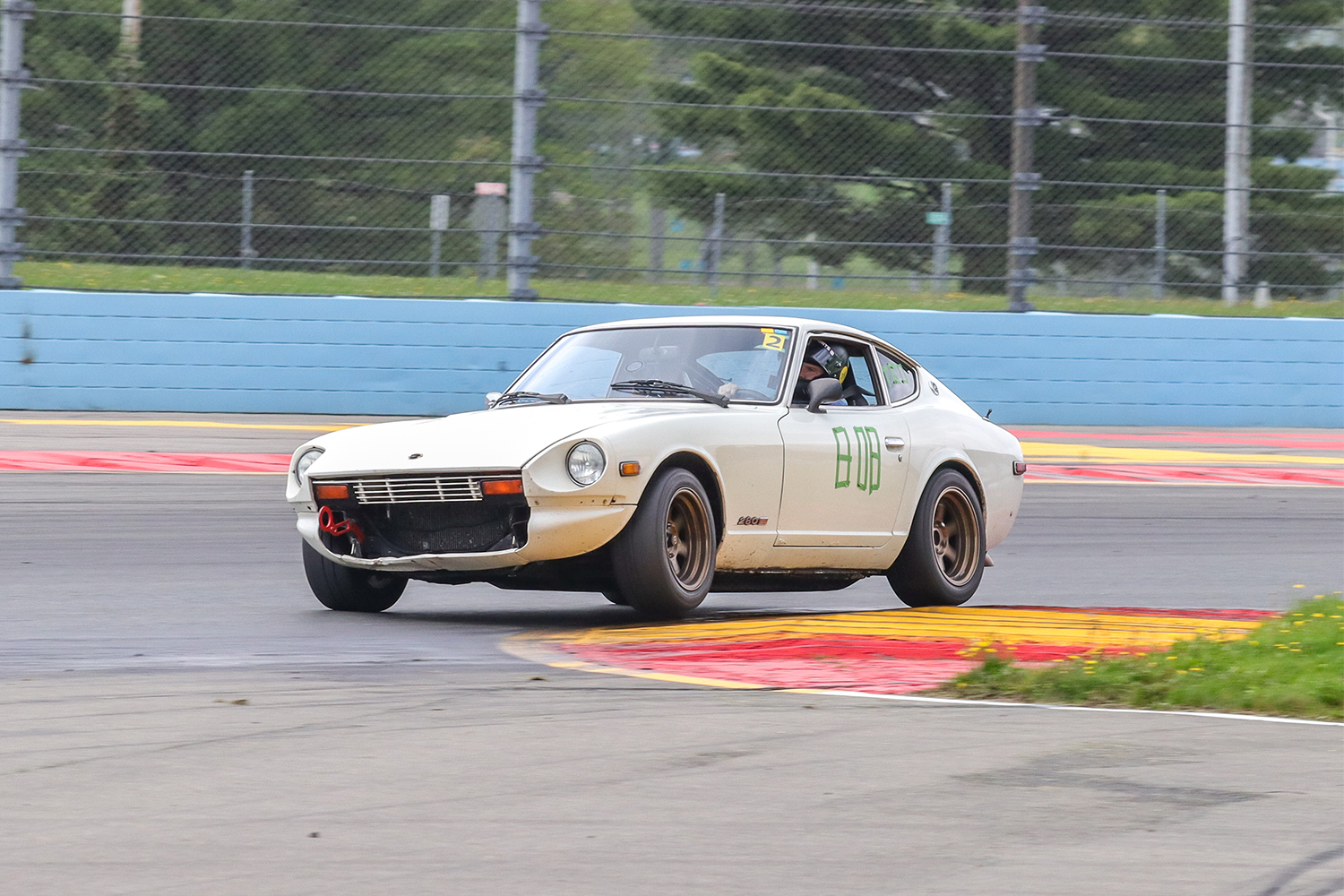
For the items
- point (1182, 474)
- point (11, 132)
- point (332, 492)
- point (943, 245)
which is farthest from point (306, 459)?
point (943, 245)

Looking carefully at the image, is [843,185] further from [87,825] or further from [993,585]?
[87,825]

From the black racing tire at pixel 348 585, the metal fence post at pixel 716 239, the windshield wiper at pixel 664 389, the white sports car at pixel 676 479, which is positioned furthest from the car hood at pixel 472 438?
the metal fence post at pixel 716 239

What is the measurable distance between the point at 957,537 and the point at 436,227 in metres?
8.63

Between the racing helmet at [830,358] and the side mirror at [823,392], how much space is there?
31cm

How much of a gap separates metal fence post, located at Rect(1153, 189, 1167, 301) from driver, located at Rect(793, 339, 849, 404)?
990 centimetres

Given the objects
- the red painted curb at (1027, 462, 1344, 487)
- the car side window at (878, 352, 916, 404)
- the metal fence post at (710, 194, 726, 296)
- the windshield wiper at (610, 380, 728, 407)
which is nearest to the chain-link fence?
the metal fence post at (710, 194, 726, 296)

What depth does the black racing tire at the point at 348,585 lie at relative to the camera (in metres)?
7.84

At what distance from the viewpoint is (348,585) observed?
7871 millimetres

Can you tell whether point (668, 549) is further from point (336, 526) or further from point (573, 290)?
point (573, 290)

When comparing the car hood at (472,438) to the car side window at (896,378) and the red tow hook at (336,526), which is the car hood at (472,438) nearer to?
the red tow hook at (336,526)

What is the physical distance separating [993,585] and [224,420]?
8.33m

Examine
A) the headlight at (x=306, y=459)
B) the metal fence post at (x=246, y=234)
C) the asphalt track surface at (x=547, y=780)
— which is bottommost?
the asphalt track surface at (x=547, y=780)

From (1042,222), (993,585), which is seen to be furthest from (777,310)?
(993,585)

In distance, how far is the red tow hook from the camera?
7504mm
